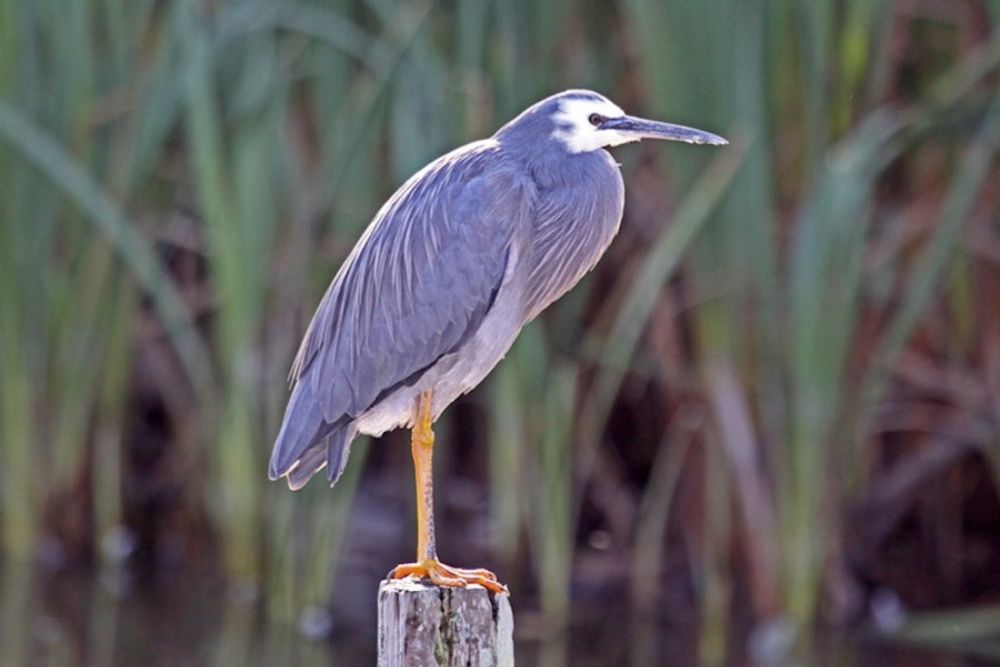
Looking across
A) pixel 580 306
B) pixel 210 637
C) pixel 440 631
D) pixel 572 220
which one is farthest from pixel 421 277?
pixel 210 637

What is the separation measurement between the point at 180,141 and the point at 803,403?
2.91 meters

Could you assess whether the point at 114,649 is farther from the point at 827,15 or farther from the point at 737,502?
the point at 827,15

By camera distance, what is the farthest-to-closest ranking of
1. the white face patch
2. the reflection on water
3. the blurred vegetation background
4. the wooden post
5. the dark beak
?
1. the reflection on water
2. the blurred vegetation background
3. the white face patch
4. the dark beak
5. the wooden post

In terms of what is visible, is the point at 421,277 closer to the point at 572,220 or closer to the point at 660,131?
the point at 572,220

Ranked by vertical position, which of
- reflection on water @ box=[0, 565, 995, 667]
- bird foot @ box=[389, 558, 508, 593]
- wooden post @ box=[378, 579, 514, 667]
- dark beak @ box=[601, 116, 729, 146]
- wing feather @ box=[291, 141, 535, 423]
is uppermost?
dark beak @ box=[601, 116, 729, 146]

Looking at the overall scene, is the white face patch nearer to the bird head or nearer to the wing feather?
the bird head

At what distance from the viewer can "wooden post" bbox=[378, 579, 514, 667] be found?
10.8 feet

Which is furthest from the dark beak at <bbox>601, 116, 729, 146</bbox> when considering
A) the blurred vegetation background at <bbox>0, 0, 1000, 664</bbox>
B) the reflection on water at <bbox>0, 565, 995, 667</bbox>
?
the reflection on water at <bbox>0, 565, 995, 667</bbox>

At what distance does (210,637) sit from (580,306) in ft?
5.62

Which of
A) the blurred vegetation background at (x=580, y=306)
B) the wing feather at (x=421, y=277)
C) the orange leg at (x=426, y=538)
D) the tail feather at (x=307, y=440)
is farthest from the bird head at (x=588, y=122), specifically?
the blurred vegetation background at (x=580, y=306)

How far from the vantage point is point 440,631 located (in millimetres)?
3324

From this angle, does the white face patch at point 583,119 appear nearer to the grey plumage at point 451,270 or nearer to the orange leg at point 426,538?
the grey plumage at point 451,270

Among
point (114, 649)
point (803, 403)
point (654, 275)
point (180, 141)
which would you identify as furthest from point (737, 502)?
point (180, 141)

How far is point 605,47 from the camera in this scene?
21.6 feet
